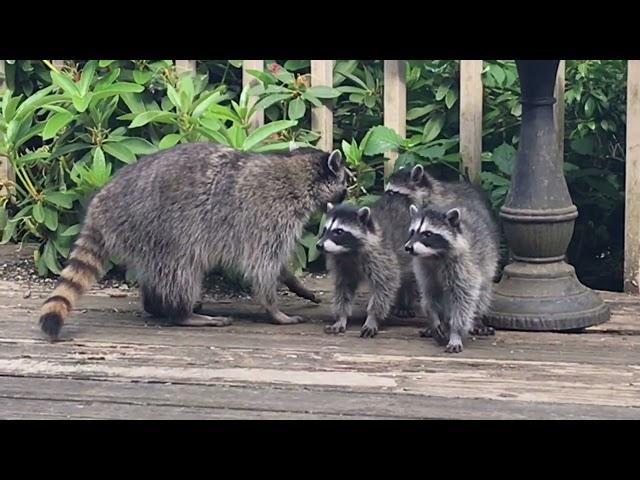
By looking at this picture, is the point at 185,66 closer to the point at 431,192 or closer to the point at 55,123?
the point at 55,123

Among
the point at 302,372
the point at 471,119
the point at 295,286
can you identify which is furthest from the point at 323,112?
the point at 302,372

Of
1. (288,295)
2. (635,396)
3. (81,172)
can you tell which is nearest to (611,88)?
(288,295)

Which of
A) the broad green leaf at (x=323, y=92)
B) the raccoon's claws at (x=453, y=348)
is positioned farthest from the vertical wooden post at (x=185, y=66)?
the raccoon's claws at (x=453, y=348)

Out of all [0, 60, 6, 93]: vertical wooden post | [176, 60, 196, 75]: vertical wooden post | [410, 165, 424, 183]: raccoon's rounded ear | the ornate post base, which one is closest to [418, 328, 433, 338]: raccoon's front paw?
the ornate post base

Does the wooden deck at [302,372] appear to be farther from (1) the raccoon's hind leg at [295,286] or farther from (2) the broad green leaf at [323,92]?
(2) the broad green leaf at [323,92]

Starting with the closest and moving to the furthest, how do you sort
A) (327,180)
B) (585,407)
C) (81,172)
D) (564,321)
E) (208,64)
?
(585,407), (564,321), (327,180), (81,172), (208,64)

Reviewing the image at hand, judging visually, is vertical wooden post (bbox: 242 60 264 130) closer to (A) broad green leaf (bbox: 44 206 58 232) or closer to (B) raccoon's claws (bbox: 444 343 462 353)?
(A) broad green leaf (bbox: 44 206 58 232)

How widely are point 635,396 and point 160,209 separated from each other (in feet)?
7.12

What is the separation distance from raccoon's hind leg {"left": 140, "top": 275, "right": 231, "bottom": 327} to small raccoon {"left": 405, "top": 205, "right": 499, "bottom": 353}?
0.96m

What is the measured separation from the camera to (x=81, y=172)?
220 inches

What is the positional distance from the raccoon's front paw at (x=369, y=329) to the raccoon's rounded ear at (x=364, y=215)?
421 millimetres

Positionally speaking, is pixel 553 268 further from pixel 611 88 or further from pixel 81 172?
pixel 81 172

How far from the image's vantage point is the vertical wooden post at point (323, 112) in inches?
234

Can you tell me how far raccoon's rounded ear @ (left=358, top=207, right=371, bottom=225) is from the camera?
4.85 m
